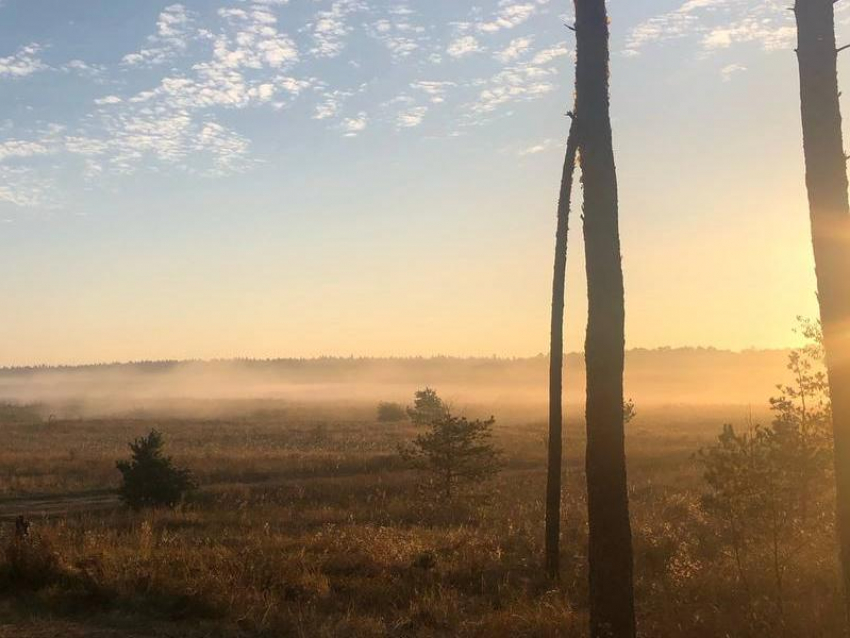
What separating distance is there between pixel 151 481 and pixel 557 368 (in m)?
15.4

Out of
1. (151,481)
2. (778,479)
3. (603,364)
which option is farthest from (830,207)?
(151,481)

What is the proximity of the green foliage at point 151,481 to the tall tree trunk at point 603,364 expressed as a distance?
19158 mm

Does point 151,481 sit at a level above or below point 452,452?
below

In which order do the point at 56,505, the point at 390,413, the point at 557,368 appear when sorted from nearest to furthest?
the point at 557,368 → the point at 56,505 → the point at 390,413

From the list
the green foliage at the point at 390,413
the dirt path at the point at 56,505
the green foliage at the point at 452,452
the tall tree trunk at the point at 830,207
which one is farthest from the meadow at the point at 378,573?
the green foliage at the point at 390,413

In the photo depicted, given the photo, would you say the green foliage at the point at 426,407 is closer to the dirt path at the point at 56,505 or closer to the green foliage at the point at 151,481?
the dirt path at the point at 56,505

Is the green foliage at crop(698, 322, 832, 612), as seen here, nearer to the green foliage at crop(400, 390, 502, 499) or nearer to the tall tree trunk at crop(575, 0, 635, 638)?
the tall tree trunk at crop(575, 0, 635, 638)

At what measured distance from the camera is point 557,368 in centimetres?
1459

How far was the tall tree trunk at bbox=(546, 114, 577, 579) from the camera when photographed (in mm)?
13406

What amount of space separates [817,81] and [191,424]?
7401cm

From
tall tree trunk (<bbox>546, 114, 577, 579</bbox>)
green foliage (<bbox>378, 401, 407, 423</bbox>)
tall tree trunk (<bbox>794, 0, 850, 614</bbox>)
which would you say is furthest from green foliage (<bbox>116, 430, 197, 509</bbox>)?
green foliage (<bbox>378, 401, 407, 423</bbox>)

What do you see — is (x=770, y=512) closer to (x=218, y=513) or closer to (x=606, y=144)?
(x=606, y=144)

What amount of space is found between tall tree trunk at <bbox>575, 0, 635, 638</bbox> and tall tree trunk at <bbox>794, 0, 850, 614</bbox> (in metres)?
2.19

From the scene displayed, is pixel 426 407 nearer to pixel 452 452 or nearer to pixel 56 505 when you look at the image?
pixel 452 452
